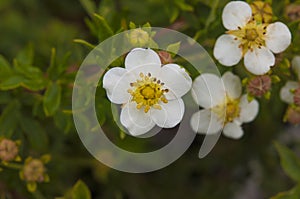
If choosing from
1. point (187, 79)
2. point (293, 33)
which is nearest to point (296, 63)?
point (293, 33)

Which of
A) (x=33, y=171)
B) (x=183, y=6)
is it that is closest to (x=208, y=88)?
(x=183, y=6)

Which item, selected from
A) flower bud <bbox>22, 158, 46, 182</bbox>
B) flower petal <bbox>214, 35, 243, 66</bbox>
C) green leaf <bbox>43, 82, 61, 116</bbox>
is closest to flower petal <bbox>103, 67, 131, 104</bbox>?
flower petal <bbox>214, 35, 243, 66</bbox>

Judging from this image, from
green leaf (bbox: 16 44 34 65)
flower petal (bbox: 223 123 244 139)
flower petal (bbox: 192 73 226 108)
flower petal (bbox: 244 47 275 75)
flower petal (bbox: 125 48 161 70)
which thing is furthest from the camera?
green leaf (bbox: 16 44 34 65)

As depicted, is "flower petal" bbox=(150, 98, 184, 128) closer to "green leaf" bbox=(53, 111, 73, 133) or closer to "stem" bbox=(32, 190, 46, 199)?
"green leaf" bbox=(53, 111, 73, 133)

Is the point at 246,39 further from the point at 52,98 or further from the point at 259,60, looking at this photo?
the point at 52,98

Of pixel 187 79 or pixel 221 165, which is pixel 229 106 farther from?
pixel 221 165

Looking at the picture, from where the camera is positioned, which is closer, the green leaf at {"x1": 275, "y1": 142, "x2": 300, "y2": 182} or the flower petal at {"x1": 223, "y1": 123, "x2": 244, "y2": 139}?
the flower petal at {"x1": 223, "y1": 123, "x2": 244, "y2": 139}

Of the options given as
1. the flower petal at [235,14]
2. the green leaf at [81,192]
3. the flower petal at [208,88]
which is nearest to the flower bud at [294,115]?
the flower petal at [208,88]
